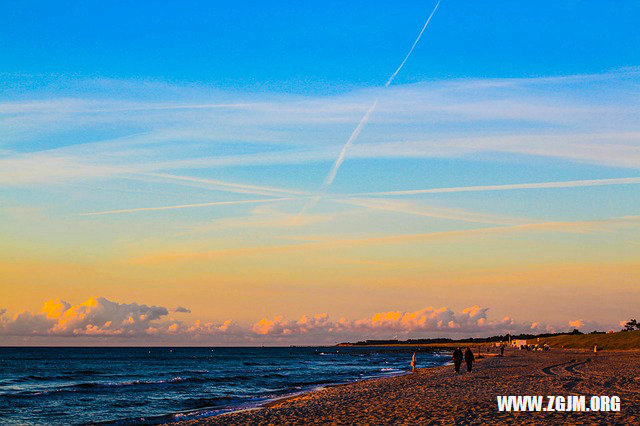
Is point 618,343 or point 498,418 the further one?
point 618,343

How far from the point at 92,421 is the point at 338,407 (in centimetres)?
1469

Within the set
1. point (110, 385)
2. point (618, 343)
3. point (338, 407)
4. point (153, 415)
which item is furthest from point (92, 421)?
point (618, 343)

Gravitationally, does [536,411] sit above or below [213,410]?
above

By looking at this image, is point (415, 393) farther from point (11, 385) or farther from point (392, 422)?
point (11, 385)

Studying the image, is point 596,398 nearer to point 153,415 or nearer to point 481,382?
point 481,382

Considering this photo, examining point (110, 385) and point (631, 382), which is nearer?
point (631, 382)

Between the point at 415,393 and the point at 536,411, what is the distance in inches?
441

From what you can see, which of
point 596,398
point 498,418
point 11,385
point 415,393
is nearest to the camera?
point 498,418

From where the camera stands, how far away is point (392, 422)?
21.8 metres

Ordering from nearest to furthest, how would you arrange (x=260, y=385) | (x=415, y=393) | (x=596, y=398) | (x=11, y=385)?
(x=596, y=398) → (x=415, y=393) → (x=260, y=385) → (x=11, y=385)

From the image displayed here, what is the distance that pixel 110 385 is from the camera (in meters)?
62.5

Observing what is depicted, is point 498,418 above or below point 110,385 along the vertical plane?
above

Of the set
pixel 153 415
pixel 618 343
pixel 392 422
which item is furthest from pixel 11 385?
pixel 618 343

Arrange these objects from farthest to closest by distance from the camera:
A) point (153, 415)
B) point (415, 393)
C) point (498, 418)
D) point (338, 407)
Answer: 1. point (153, 415)
2. point (415, 393)
3. point (338, 407)
4. point (498, 418)
